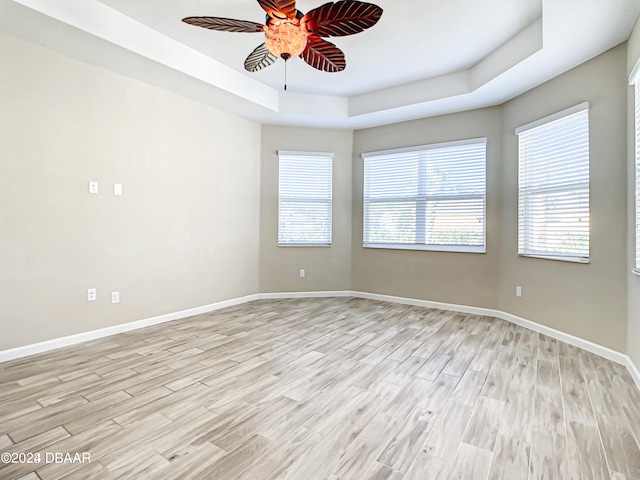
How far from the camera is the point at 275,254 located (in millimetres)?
5344

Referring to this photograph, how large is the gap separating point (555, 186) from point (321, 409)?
10.7 ft

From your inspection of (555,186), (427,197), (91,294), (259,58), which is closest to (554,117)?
(555,186)

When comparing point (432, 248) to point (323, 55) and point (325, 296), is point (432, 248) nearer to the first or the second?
point (325, 296)

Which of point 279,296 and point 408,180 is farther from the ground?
point 408,180

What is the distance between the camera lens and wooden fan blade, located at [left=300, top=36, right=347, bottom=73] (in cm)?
251

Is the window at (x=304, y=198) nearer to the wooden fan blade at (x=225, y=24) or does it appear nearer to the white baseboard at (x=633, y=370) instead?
the wooden fan blade at (x=225, y=24)

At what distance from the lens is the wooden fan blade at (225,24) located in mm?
2264

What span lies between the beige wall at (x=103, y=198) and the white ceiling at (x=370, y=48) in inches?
11.1

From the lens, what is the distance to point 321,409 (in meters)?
2.08

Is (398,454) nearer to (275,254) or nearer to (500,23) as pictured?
(500,23)

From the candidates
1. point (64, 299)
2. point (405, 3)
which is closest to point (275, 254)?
point (64, 299)

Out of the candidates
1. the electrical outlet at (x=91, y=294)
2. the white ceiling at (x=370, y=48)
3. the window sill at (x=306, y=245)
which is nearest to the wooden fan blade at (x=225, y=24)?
the white ceiling at (x=370, y=48)

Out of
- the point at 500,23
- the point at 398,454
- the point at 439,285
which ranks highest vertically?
the point at 500,23

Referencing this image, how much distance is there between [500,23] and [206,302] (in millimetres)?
4401
